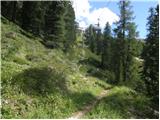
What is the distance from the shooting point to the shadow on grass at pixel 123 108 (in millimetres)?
24438

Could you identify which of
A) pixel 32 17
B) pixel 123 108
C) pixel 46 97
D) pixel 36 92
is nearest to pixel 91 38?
pixel 32 17

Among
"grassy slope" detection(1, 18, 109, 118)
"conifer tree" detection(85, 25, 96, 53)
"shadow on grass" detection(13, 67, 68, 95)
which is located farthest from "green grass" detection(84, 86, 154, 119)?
"conifer tree" detection(85, 25, 96, 53)

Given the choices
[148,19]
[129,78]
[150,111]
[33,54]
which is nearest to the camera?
[150,111]

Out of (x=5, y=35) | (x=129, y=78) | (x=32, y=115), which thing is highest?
(x=5, y=35)

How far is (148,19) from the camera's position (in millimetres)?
41906

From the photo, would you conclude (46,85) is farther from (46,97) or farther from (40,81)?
(46,97)

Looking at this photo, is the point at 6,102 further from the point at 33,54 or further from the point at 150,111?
the point at 33,54

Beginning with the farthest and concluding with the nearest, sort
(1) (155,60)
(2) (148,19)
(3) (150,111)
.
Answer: (2) (148,19) < (1) (155,60) < (3) (150,111)

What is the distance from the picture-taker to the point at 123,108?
2791cm

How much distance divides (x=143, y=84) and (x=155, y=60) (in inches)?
120

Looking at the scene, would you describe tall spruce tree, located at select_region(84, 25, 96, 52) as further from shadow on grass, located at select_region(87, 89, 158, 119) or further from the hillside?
the hillside

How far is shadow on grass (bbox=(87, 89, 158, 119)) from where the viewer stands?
24438 millimetres

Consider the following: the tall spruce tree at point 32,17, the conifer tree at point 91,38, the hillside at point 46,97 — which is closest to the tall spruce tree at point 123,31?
the tall spruce tree at point 32,17

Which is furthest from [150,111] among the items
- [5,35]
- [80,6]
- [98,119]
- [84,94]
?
[80,6]
